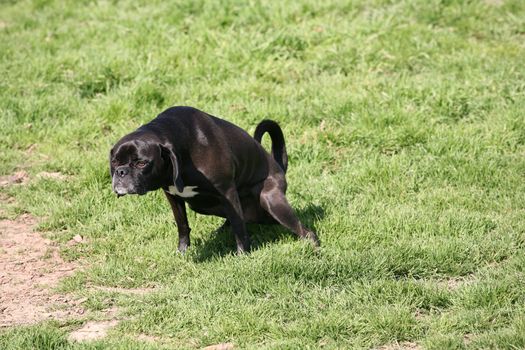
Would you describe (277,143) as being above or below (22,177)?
above

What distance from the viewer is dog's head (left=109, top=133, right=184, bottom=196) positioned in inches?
217

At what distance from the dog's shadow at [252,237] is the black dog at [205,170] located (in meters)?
0.16

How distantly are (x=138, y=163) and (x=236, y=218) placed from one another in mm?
911

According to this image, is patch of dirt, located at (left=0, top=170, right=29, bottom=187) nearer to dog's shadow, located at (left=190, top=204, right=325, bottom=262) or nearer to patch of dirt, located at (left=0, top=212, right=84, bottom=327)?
patch of dirt, located at (left=0, top=212, right=84, bottom=327)

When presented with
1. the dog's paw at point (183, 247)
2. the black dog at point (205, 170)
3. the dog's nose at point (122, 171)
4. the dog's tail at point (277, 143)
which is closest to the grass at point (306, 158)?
the dog's paw at point (183, 247)

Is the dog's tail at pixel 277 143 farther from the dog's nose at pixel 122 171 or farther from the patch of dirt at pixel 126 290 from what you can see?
the patch of dirt at pixel 126 290

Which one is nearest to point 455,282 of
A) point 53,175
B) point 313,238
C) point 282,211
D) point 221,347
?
point 313,238

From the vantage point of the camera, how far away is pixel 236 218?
6008 mm

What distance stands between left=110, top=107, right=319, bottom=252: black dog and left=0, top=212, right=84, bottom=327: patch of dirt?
925 mm

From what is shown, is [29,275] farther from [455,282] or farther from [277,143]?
[455,282]

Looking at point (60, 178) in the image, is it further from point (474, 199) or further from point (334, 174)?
point (474, 199)

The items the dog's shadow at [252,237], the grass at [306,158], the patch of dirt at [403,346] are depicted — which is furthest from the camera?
the dog's shadow at [252,237]

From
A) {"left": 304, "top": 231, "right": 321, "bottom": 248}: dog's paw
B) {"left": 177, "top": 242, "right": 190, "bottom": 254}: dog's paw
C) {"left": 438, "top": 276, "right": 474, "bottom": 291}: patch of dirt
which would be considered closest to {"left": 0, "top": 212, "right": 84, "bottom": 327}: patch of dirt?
{"left": 177, "top": 242, "right": 190, "bottom": 254}: dog's paw

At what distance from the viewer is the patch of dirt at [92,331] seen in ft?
16.7
